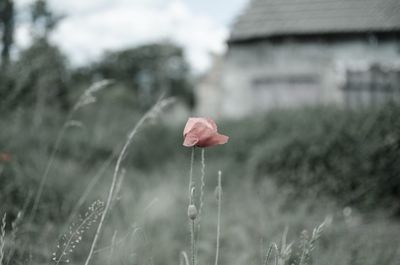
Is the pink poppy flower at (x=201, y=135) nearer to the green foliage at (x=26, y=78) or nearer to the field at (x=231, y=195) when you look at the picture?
the field at (x=231, y=195)

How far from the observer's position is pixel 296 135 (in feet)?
17.1

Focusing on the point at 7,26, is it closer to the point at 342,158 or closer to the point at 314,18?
the point at 342,158

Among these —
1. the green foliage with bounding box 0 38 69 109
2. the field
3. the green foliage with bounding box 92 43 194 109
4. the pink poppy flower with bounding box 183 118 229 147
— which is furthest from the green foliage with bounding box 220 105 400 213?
the green foliage with bounding box 92 43 194 109

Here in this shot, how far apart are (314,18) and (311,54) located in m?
0.83

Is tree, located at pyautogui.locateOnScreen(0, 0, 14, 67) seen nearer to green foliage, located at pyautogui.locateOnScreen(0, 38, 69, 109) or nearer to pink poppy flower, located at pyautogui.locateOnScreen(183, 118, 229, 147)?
green foliage, located at pyautogui.locateOnScreen(0, 38, 69, 109)

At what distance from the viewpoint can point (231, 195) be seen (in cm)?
460

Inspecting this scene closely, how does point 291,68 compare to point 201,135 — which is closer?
point 201,135

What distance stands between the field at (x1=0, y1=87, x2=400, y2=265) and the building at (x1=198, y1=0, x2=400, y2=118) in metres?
3.44

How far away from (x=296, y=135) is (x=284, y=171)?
504 mm

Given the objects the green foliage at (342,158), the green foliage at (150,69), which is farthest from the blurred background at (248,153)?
the green foliage at (150,69)

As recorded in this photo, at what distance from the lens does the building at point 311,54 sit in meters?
9.04

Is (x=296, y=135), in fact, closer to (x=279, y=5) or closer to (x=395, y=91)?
(x=395, y=91)

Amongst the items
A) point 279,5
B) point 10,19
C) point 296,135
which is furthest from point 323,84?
point 10,19

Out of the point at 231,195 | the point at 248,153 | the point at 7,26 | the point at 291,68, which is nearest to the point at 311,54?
the point at 291,68
